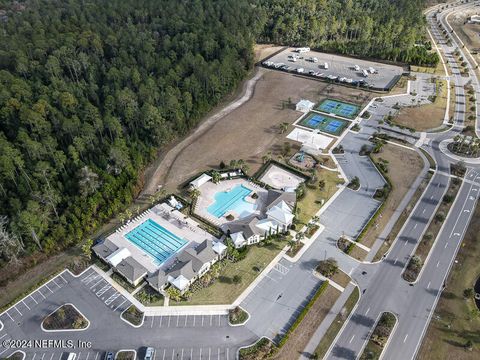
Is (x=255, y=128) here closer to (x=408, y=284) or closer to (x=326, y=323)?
(x=408, y=284)

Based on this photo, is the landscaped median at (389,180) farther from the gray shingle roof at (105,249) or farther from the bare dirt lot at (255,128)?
the gray shingle roof at (105,249)

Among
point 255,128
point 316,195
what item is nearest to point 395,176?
point 316,195

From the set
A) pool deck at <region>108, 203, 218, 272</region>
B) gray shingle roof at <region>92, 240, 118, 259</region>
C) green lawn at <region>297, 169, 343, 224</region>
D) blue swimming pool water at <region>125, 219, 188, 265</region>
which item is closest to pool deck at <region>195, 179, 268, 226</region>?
pool deck at <region>108, 203, 218, 272</region>

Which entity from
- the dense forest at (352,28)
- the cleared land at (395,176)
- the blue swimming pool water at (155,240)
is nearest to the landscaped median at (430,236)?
the cleared land at (395,176)

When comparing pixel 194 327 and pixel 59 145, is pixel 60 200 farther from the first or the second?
pixel 194 327

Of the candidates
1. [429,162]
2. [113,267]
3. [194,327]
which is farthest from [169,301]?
[429,162]
